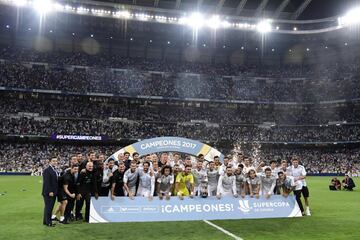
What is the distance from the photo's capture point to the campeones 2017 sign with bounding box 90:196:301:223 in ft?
38.0

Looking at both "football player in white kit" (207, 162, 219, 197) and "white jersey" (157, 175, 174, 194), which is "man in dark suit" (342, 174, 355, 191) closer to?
"football player in white kit" (207, 162, 219, 197)

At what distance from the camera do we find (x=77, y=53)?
62.1 metres

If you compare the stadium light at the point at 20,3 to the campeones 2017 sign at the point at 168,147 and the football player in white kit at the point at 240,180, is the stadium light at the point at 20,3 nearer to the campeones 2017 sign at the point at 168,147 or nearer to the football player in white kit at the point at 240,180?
the campeones 2017 sign at the point at 168,147

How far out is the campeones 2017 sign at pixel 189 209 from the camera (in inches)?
456

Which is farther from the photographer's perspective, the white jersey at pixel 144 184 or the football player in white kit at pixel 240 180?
the football player in white kit at pixel 240 180

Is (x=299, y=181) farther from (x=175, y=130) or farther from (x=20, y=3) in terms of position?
(x=20, y=3)

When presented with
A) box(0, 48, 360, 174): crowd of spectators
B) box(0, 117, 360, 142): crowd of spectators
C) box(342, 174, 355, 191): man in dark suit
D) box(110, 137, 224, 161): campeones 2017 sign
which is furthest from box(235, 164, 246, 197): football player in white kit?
box(0, 117, 360, 142): crowd of spectators

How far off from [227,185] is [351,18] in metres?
53.9

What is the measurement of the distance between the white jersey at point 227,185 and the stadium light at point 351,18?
2092 inches

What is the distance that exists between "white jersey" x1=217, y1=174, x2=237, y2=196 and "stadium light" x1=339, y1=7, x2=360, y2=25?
53146 millimetres

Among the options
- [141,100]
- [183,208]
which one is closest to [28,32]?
[141,100]

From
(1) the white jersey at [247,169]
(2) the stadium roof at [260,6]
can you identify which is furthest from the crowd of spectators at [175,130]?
(1) the white jersey at [247,169]

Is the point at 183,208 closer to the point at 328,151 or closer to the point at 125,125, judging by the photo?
the point at 125,125

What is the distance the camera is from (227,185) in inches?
519
